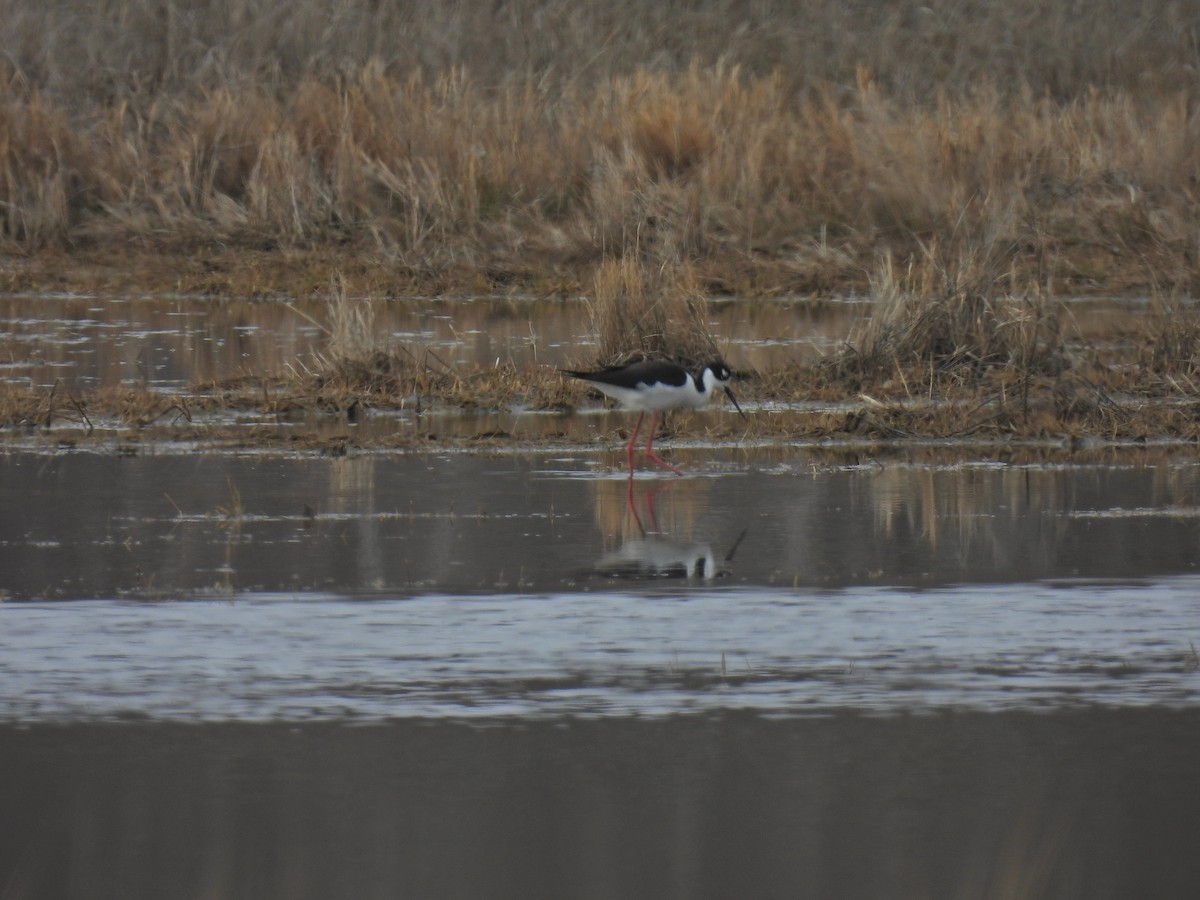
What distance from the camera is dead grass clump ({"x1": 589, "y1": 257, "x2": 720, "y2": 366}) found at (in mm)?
14141

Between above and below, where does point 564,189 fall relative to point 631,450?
above

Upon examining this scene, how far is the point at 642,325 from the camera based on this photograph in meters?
14.2

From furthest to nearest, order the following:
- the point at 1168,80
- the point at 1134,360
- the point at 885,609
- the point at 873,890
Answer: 1. the point at 1168,80
2. the point at 1134,360
3. the point at 885,609
4. the point at 873,890

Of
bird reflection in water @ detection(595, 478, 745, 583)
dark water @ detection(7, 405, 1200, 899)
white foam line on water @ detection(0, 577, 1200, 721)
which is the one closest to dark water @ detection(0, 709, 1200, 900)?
dark water @ detection(7, 405, 1200, 899)

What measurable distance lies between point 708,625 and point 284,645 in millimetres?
1316

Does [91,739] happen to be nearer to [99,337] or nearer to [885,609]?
[885,609]

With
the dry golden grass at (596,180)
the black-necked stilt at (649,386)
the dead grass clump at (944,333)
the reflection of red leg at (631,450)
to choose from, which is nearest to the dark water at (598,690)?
the reflection of red leg at (631,450)

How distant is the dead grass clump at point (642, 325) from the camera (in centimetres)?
1414

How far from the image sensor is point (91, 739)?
6.29 metres

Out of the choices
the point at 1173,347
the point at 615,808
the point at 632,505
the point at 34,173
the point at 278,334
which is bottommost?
the point at 615,808

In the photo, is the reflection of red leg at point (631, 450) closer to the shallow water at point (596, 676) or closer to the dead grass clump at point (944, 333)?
the shallow water at point (596, 676)

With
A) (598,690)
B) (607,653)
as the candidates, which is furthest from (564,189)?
(598,690)

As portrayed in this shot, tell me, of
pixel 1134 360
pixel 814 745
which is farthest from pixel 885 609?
pixel 1134 360

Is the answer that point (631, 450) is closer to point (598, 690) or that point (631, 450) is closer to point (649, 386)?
point (649, 386)
